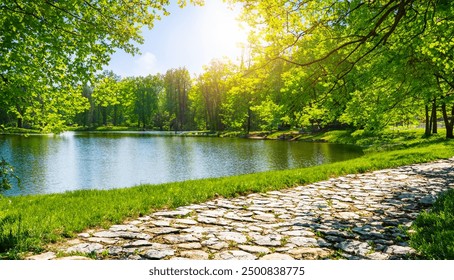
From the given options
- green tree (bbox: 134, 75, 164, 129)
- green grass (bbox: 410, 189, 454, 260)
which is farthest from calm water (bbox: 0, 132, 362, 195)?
green tree (bbox: 134, 75, 164, 129)

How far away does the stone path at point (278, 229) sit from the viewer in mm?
4809

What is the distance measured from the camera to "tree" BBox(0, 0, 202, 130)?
684 cm

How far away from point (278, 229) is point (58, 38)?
6.74 metres

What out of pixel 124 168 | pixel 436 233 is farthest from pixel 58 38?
pixel 124 168

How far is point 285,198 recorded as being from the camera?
890 cm

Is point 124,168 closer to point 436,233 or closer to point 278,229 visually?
point 278,229

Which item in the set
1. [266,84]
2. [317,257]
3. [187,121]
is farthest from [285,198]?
[187,121]

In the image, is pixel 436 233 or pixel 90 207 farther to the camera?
pixel 90 207

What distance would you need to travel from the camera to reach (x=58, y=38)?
8.05 meters

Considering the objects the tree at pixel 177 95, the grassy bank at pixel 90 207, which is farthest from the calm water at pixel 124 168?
the tree at pixel 177 95

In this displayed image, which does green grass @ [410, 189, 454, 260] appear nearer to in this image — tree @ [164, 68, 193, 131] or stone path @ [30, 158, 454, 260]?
stone path @ [30, 158, 454, 260]

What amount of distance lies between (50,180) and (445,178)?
2061 centimetres

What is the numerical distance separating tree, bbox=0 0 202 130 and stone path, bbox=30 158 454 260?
3.90 metres
